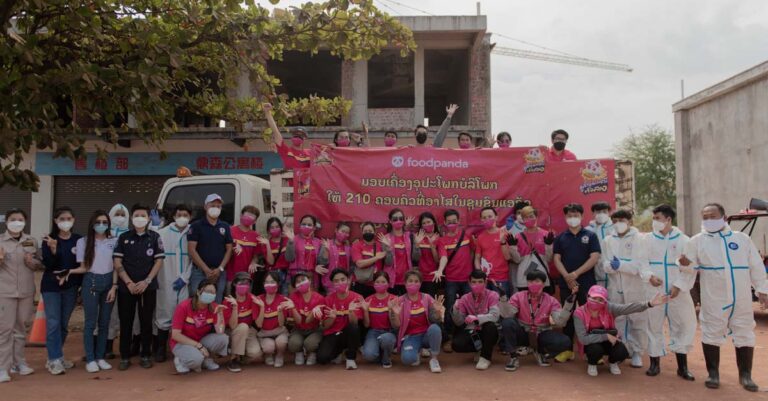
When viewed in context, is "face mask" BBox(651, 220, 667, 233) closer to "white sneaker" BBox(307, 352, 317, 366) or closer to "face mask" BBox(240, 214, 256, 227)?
"white sneaker" BBox(307, 352, 317, 366)

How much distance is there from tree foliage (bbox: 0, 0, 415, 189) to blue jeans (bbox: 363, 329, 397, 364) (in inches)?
131

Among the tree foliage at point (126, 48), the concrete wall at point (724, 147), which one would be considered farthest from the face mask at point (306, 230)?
the concrete wall at point (724, 147)

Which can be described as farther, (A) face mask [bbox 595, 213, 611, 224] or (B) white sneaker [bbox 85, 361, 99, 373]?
(A) face mask [bbox 595, 213, 611, 224]

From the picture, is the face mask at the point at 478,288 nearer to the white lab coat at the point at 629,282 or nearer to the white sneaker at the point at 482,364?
the white sneaker at the point at 482,364

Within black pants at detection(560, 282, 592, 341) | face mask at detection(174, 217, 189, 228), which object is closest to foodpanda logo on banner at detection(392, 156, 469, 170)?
black pants at detection(560, 282, 592, 341)

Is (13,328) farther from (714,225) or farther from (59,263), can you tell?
(714,225)

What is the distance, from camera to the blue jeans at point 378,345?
219 inches

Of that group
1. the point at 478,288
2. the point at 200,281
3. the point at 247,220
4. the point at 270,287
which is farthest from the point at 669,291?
the point at 200,281

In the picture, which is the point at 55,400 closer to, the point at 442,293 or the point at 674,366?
the point at 442,293

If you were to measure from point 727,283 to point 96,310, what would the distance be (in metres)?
6.27

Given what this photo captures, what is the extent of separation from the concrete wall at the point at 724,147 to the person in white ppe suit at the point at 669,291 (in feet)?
26.0

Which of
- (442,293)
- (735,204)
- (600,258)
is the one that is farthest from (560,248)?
(735,204)

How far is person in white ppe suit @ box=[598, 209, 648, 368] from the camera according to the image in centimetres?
554

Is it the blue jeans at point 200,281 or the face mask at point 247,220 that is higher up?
the face mask at point 247,220
